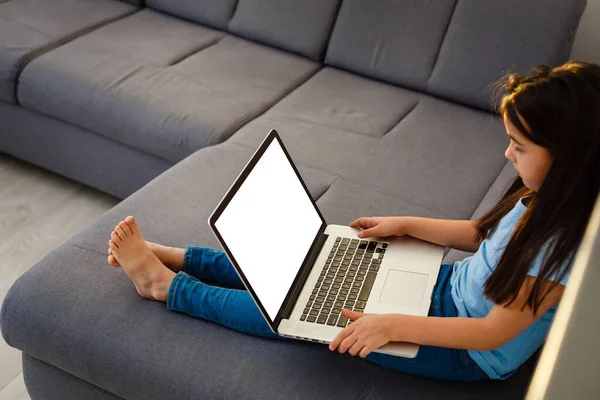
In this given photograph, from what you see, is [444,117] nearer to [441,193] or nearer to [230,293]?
[441,193]

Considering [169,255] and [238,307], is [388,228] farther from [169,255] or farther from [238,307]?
[169,255]

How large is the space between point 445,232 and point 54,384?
0.91 meters

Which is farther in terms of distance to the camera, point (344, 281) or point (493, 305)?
point (344, 281)

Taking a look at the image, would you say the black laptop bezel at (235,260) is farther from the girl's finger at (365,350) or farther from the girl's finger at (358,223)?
the girl's finger at (365,350)

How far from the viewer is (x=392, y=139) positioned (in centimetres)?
206

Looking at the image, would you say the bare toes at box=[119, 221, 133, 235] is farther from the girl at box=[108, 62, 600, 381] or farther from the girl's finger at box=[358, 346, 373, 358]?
the girl's finger at box=[358, 346, 373, 358]

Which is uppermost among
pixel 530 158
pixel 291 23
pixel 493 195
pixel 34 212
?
pixel 530 158

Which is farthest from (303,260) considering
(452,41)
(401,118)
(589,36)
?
(589,36)

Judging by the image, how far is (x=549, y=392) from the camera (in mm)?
156

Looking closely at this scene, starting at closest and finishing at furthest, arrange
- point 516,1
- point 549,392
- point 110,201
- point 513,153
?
point 549,392 → point 513,153 → point 516,1 → point 110,201

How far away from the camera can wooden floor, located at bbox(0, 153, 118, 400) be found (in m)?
2.08

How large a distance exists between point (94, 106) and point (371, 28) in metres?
0.97

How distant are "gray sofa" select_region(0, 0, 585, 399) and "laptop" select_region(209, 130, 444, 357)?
0.30 ft

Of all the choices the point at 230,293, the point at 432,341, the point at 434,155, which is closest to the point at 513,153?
the point at 432,341
